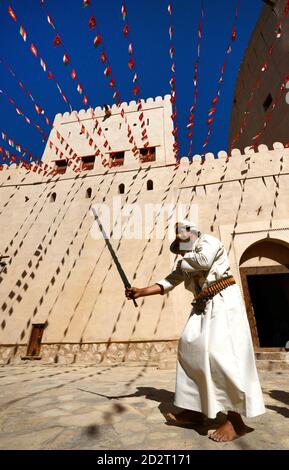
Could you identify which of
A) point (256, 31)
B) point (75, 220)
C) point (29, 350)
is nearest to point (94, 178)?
point (75, 220)

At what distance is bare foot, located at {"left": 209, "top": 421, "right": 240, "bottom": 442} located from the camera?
5.54 ft

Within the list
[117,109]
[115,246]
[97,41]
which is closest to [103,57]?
[97,41]

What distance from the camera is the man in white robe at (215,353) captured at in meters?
1.81

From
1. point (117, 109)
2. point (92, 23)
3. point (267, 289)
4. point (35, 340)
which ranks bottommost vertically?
point (35, 340)

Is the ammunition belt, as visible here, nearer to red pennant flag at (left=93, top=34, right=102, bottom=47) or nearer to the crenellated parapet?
red pennant flag at (left=93, top=34, right=102, bottom=47)

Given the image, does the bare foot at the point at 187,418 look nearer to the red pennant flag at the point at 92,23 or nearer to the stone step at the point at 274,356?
the stone step at the point at 274,356

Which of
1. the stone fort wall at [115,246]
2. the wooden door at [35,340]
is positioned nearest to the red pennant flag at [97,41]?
the stone fort wall at [115,246]

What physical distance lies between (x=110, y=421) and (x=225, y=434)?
0.94 meters

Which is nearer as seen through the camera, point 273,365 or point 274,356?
point 273,365

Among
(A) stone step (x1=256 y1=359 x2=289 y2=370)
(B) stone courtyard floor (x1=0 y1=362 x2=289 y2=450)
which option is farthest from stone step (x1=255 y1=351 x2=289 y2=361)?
(B) stone courtyard floor (x1=0 y1=362 x2=289 y2=450)

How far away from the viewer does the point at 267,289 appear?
12.1m

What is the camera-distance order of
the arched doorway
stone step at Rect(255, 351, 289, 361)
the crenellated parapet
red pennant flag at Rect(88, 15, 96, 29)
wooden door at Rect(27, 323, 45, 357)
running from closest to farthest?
red pennant flag at Rect(88, 15, 96, 29) < stone step at Rect(255, 351, 289, 361) < wooden door at Rect(27, 323, 45, 357) < the arched doorway < the crenellated parapet

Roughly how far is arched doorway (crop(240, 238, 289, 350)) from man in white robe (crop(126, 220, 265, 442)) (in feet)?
18.4

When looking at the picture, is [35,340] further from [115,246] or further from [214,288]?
[214,288]
